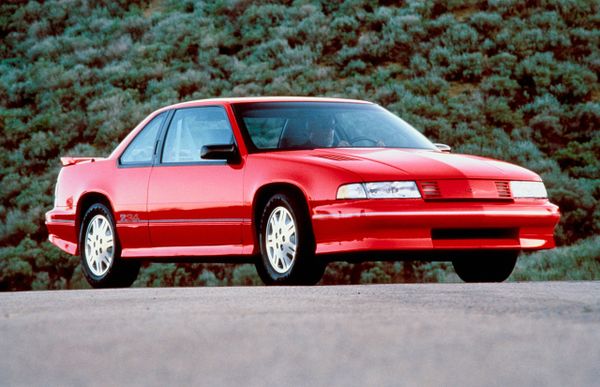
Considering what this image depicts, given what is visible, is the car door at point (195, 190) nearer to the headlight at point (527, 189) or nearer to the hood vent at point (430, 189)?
the hood vent at point (430, 189)

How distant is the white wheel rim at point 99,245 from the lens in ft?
39.8

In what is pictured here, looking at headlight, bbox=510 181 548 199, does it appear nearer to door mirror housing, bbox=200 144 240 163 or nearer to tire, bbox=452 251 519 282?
tire, bbox=452 251 519 282

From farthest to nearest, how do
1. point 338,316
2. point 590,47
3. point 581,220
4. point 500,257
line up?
point 590,47, point 581,220, point 500,257, point 338,316

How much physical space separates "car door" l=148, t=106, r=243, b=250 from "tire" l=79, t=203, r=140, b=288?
2.04 feet

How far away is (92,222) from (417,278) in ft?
20.8

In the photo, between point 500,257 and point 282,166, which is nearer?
point 282,166

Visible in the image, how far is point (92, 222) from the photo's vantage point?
1239cm

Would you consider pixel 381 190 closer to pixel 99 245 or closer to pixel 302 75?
pixel 99 245

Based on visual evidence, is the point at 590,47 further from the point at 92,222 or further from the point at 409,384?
the point at 409,384

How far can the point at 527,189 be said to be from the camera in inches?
417

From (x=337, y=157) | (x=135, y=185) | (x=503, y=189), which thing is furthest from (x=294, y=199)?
(x=135, y=185)

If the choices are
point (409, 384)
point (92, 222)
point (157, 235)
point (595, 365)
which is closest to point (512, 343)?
point (595, 365)

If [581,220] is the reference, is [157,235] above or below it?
above

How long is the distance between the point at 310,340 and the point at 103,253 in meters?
6.19
